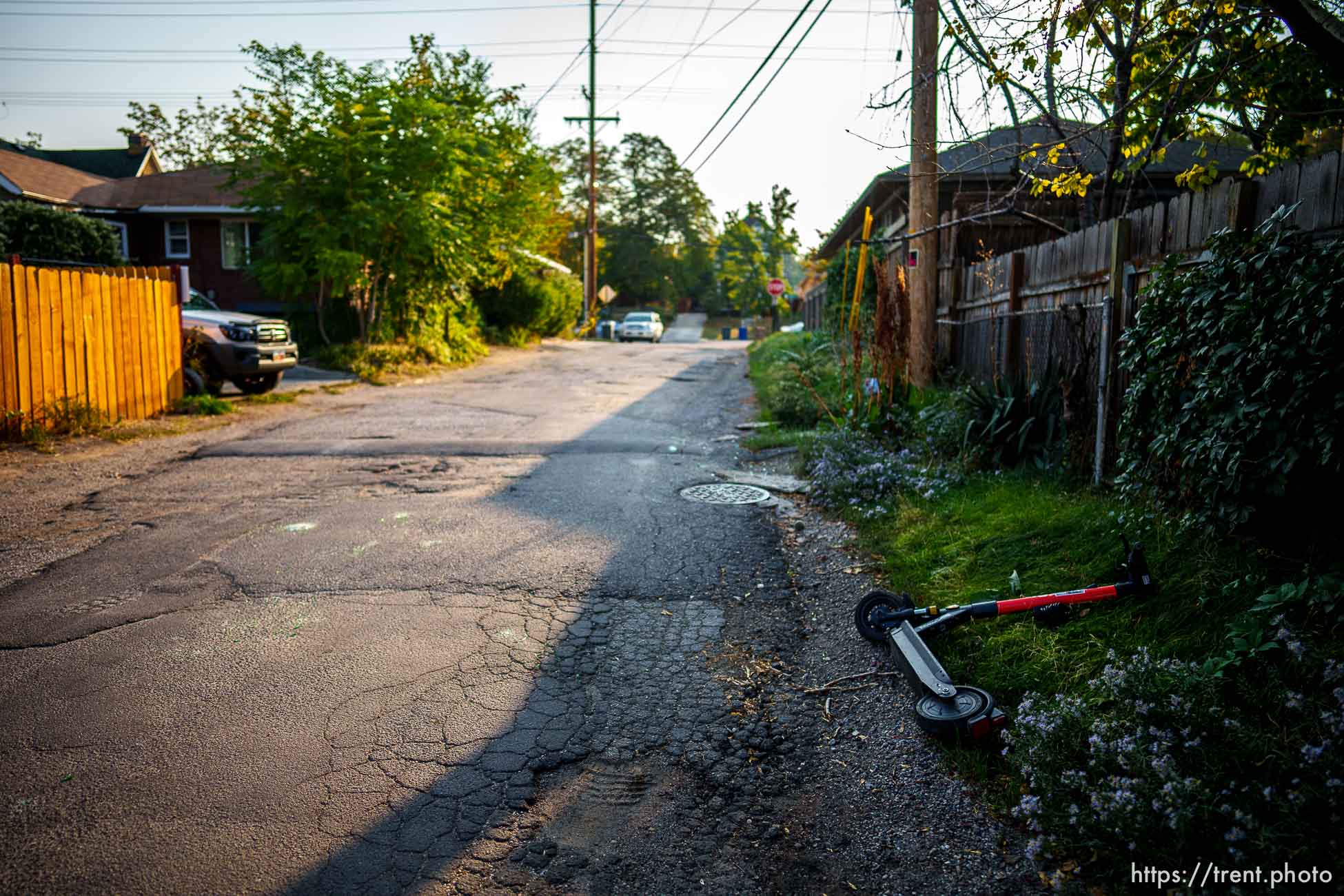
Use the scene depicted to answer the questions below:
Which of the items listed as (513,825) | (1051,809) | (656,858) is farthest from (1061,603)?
(513,825)

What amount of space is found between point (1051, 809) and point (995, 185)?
15727 mm

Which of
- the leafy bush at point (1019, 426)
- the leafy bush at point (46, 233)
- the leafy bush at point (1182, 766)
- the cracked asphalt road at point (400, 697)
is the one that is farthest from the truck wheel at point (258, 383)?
the leafy bush at point (1182, 766)

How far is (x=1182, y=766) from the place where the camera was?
2.64 meters

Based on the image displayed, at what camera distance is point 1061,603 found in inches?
151

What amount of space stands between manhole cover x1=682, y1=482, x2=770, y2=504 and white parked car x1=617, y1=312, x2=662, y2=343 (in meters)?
33.9

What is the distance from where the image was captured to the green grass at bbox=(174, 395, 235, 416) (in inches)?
462

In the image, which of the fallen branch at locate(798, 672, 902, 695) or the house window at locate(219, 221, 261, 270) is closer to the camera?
the fallen branch at locate(798, 672, 902, 695)

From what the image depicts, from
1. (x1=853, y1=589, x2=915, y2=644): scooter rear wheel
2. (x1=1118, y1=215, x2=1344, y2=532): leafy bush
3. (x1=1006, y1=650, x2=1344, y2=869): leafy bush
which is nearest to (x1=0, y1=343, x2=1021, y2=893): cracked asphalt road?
(x1=1006, y1=650, x2=1344, y2=869): leafy bush

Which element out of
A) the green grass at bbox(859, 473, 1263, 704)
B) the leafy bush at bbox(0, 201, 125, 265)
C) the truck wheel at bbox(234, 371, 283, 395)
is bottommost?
the green grass at bbox(859, 473, 1263, 704)

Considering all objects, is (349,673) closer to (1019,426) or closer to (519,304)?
(1019,426)

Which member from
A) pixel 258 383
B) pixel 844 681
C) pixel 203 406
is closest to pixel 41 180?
pixel 258 383

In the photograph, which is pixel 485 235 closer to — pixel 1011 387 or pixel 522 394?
pixel 522 394

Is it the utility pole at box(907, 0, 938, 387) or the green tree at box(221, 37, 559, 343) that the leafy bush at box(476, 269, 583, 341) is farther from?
the utility pole at box(907, 0, 938, 387)

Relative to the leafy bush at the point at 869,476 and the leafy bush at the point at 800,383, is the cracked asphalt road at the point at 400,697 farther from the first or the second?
the leafy bush at the point at 800,383
